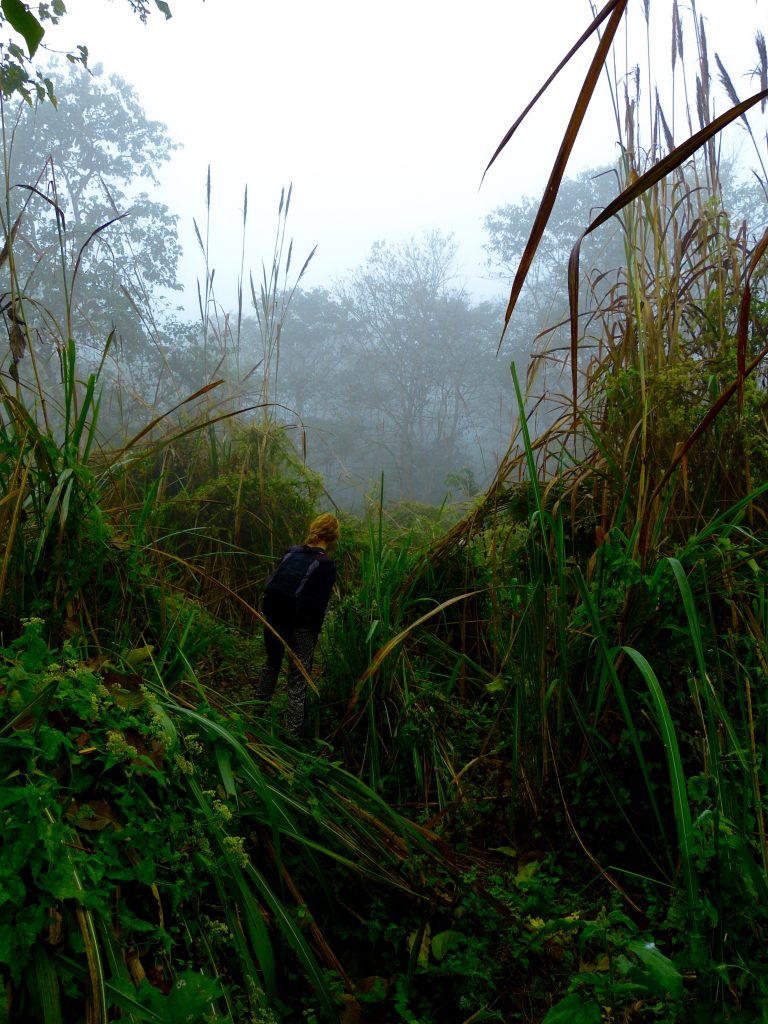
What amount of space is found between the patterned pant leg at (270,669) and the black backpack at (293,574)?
0.60ft

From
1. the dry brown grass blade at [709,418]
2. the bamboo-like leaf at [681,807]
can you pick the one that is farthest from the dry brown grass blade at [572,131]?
the bamboo-like leaf at [681,807]

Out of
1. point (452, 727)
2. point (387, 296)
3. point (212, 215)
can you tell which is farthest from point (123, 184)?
point (452, 727)

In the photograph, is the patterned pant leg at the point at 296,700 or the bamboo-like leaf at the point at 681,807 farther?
the patterned pant leg at the point at 296,700

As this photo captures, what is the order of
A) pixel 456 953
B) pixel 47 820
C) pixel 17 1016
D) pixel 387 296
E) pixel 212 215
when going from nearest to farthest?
pixel 17 1016 → pixel 47 820 → pixel 456 953 → pixel 212 215 → pixel 387 296

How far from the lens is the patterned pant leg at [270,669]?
9.56 feet

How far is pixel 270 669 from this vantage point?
2.93m

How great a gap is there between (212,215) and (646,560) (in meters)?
4.10

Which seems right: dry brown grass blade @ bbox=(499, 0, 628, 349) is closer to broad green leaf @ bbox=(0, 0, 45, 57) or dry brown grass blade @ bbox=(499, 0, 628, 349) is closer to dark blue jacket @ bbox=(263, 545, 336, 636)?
broad green leaf @ bbox=(0, 0, 45, 57)

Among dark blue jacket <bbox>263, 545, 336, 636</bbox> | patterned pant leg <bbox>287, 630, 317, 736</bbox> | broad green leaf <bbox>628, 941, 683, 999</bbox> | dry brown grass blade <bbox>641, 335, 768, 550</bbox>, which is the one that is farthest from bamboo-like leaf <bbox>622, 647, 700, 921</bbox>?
dark blue jacket <bbox>263, 545, 336, 636</bbox>

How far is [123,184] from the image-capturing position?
2191 centimetres

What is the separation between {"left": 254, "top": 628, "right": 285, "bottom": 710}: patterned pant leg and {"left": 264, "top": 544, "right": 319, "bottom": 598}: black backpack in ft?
0.60

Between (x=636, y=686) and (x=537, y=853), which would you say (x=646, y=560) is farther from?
(x=537, y=853)

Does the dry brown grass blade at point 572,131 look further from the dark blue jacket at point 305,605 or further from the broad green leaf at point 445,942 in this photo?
the dark blue jacket at point 305,605

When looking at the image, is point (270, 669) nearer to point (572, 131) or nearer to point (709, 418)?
point (709, 418)
